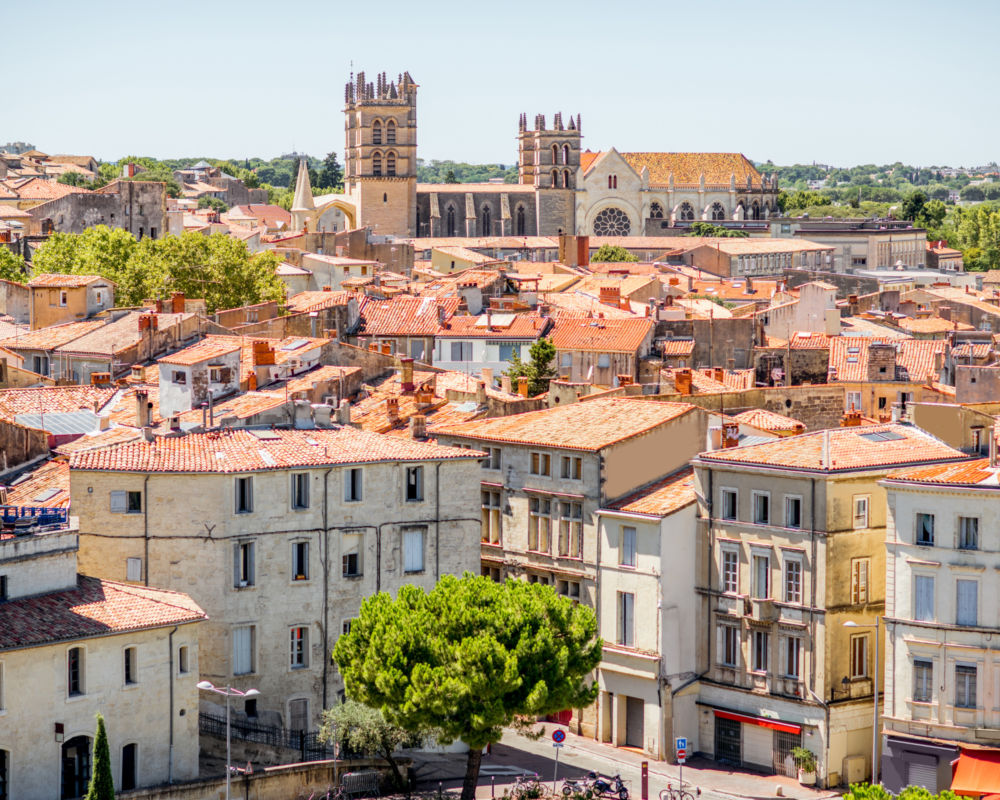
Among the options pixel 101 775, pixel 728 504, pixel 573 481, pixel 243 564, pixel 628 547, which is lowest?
pixel 101 775

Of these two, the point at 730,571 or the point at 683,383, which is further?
the point at 683,383

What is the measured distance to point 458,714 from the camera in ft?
140

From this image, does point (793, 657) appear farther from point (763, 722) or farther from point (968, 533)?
point (968, 533)

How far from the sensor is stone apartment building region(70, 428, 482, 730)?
154 feet

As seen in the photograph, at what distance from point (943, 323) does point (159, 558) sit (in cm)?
6485

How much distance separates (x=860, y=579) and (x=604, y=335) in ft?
110

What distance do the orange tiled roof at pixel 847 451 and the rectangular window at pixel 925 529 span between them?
9.08 feet

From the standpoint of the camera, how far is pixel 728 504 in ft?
168

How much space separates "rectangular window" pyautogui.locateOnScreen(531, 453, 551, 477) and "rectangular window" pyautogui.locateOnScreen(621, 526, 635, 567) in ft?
11.5

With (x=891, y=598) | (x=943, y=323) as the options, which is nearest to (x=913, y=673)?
(x=891, y=598)

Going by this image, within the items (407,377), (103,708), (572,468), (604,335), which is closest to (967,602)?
(572,468)

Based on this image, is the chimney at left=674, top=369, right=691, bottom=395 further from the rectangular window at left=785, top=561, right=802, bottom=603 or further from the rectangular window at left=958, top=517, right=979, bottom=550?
the rectangular window at left=958, top=517, right=979, bottom=550

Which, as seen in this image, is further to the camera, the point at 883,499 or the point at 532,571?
the point at 532,571

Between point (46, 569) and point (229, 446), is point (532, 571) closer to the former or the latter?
point (229, 446)
